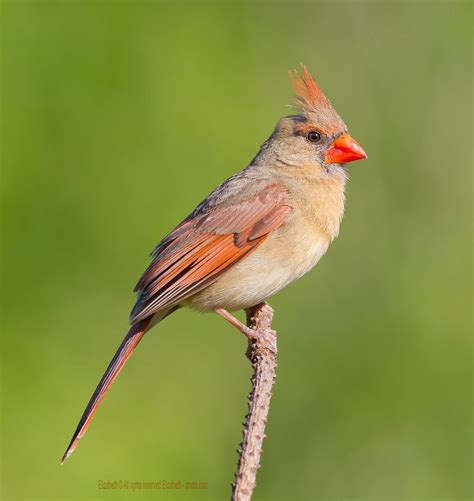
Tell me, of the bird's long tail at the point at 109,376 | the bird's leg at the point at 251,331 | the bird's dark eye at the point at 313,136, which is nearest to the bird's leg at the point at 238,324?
the bird's leg at the point at 251,331

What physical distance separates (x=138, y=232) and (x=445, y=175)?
7.57 feet

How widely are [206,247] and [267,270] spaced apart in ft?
1.06

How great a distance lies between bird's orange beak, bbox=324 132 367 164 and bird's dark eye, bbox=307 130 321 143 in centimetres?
8

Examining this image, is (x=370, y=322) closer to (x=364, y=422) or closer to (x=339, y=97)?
(x=364, y=422)

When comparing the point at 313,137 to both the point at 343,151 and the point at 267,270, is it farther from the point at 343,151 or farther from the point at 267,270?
the point at 267,270

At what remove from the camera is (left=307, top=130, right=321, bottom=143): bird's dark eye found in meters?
5.05

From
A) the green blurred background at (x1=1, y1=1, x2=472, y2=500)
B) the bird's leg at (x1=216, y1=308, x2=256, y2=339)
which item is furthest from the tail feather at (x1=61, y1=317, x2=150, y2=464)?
the green blurred background at (x1=1, y1=1, x2=472, y2=500)

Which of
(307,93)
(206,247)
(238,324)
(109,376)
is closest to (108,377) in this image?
(109,376)

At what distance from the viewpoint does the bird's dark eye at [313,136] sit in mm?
5051

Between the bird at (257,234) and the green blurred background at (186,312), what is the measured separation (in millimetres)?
1279

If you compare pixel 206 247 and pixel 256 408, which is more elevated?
pixel 206 247

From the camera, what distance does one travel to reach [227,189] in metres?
4.95

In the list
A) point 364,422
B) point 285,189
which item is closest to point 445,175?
point 364,422

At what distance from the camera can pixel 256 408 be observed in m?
3.89
